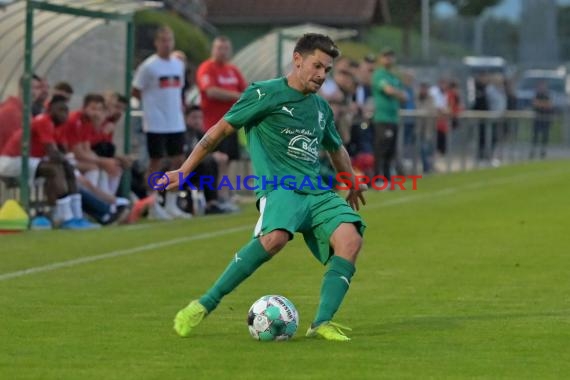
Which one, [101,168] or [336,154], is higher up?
[336,154]

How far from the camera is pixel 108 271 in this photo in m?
12.9

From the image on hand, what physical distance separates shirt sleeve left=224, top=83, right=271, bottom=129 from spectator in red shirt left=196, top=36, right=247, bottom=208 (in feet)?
35.0

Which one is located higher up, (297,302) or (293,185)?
(293,185)

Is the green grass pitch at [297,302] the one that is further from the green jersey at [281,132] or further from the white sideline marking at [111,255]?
the green jersey at [281,132]

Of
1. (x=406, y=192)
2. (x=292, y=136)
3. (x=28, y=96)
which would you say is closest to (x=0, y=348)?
(x=292, y=136)

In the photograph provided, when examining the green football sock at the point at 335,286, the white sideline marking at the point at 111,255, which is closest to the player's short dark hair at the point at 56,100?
the white sideline marking at the point at 111,255

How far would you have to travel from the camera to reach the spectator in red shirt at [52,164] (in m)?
17.2

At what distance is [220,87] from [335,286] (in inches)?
447

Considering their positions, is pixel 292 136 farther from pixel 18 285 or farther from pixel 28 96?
pixel 28 96

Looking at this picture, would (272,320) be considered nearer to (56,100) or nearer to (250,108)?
(250,108)

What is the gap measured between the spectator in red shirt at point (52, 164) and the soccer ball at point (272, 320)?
8.49m

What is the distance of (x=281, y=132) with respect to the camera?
9.21 metres

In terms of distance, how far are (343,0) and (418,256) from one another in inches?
1936

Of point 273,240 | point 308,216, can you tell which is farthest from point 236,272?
point 308,216
